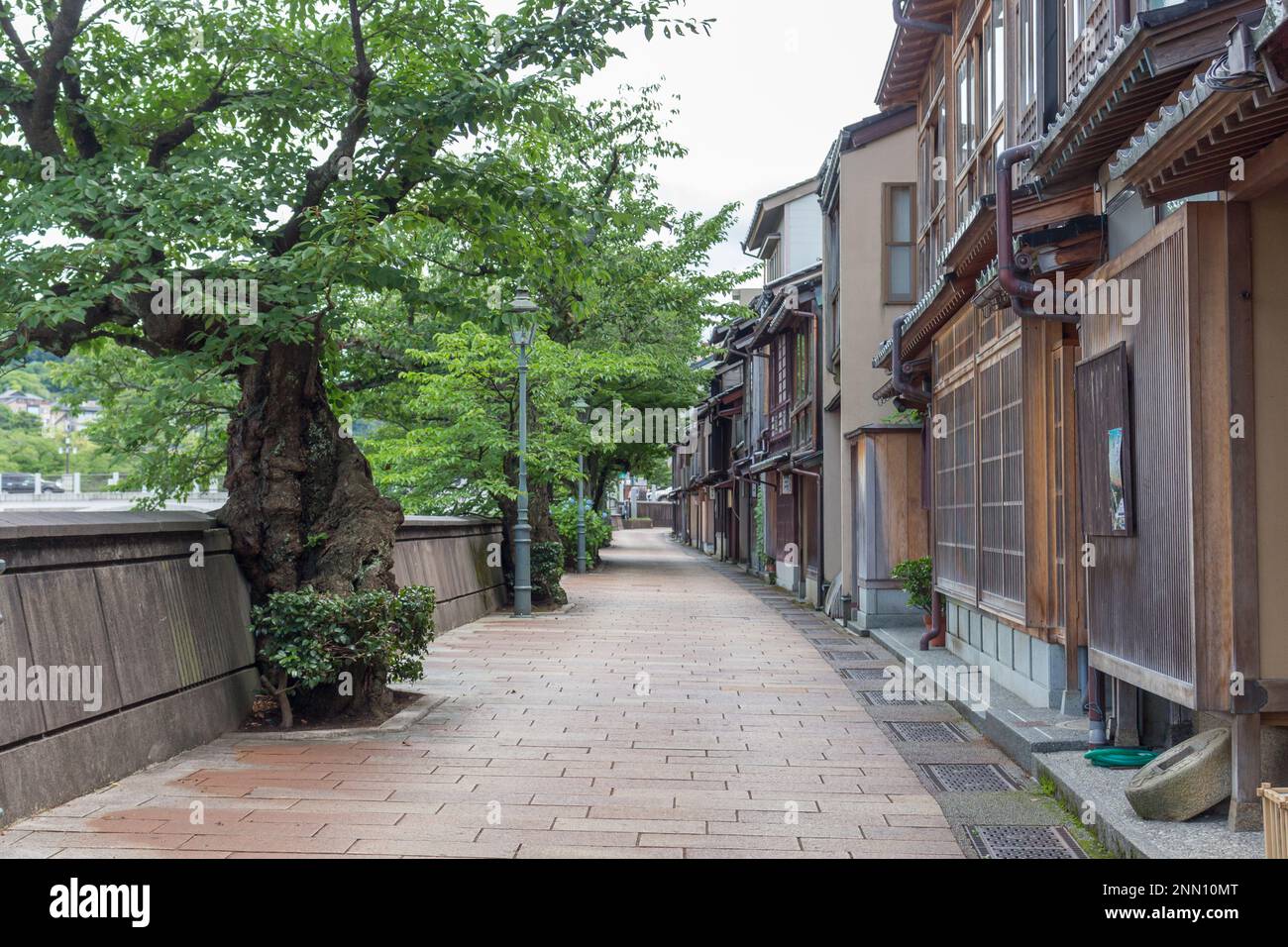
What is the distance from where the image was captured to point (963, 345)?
12016 millimetres

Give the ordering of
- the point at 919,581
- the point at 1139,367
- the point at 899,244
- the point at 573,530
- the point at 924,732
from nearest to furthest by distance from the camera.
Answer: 1. the point at 1139,367
2. the point at 924,732
3. the point at 919,581
4. the point at 899,244
5. the point at 573,530

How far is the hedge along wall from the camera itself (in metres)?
6.46

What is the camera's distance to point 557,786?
7484 mm

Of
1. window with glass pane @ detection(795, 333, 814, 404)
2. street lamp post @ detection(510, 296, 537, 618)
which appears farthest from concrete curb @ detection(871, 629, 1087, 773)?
window with glass pane @ detection(795, 333, 814, 404)

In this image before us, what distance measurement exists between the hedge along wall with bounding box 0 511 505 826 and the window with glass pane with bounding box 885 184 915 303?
1336cm

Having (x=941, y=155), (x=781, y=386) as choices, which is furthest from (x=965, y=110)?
(x=781, y=386)

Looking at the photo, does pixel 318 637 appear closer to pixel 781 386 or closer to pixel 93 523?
pixel 93 523

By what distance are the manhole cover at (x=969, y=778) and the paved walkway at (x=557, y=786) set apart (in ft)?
0.74

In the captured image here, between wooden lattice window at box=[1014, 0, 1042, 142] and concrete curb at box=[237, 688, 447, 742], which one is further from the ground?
wooden lattice window at box=[1014, 0, 1042, 142]

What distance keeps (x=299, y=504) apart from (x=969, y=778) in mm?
5696

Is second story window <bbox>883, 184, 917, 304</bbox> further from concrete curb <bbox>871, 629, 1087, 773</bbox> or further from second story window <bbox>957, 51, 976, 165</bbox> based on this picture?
concrete curb <bbox>871, 629, 1087, 773</bbox>

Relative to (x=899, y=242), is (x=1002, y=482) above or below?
below

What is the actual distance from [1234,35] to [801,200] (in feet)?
97.4

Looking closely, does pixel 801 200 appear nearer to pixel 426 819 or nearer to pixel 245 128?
pixel 245 128
